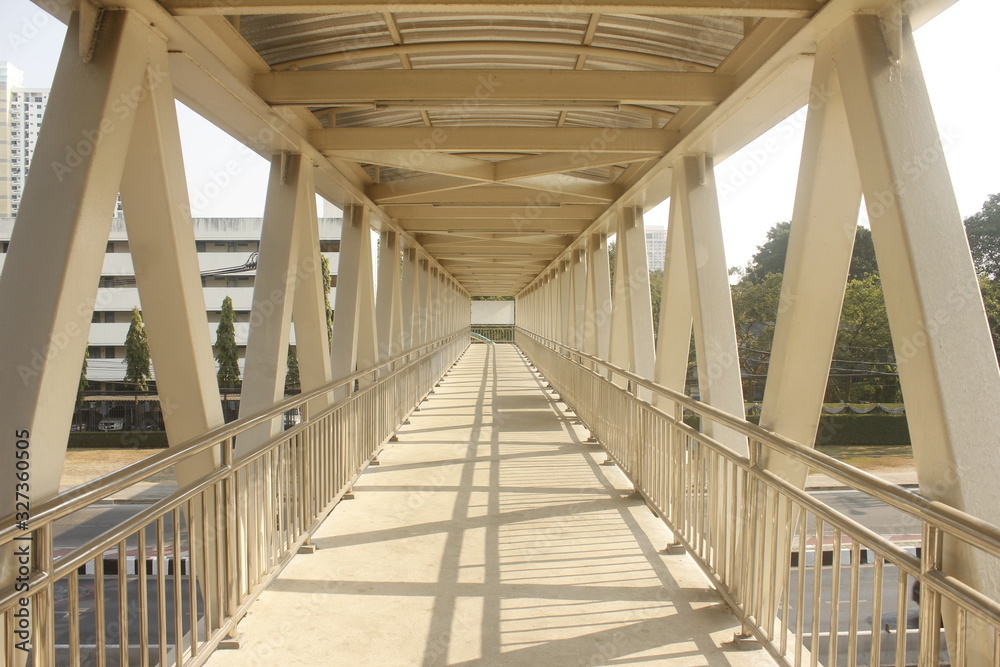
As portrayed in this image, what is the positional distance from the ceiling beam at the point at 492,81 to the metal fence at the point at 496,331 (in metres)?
44.8

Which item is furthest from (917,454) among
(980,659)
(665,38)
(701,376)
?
(665,38)

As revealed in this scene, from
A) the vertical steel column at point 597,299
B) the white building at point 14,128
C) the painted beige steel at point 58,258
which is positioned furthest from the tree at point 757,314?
the painted beige steel at point 58,258

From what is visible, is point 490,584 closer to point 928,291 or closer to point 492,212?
point 928,291

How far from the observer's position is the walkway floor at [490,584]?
3008mm

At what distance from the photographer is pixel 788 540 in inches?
106

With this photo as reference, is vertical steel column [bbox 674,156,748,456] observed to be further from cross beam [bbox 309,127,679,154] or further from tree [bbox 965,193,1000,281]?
tree [bbox 965,193,1000,281]

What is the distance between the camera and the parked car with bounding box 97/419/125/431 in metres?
21.6

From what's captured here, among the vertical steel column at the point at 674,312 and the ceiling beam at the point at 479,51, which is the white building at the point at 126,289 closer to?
the vertical steel column at the point at 674,312

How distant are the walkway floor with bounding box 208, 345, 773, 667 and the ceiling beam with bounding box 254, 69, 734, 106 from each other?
2.86 metres

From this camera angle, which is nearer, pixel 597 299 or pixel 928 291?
pixel 928 291

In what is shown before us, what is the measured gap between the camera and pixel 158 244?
3.28m

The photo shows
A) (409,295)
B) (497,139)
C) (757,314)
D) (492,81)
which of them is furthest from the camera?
(757,314)

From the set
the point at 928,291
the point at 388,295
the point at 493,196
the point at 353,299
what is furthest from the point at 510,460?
the point at 928,291

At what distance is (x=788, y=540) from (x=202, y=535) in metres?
2.36
